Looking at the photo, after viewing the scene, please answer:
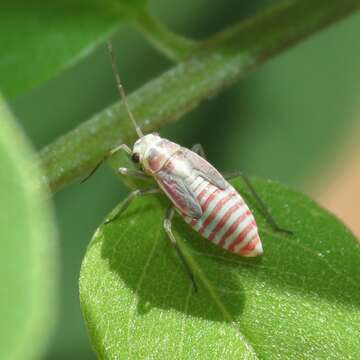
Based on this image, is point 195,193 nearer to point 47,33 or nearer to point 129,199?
point 129,199

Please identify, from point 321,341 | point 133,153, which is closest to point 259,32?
point 133,153

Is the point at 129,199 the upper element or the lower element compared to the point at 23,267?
lower

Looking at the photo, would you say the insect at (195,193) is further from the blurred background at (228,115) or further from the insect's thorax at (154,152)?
the blurred background at (228,115)

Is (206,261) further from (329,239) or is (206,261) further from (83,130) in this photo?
(83,130)

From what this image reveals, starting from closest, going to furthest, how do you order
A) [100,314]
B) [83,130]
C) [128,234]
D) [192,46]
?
1. [100,314]
2. [128,234]
3. [83,130]
4. [192,46]

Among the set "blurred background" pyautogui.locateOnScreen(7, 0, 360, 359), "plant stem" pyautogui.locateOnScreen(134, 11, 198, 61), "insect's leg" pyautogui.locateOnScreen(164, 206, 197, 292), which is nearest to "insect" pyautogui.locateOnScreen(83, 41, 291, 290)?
"insect's leg" pyautogui.locateOnScreen(164, 206, 197, 292)

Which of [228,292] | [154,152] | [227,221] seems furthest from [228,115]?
[228,292]
